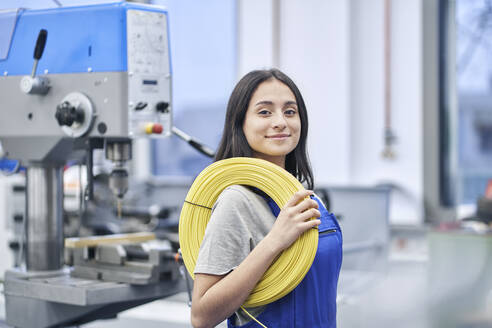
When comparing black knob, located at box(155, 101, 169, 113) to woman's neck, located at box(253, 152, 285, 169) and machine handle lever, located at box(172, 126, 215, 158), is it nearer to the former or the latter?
machine handle lever, located at box(172, 126, 215, 158)

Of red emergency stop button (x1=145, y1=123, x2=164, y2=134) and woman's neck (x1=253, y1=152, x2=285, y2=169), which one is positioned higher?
red emergency stop button (x1=145, y1=123, x2=164, y2=134)

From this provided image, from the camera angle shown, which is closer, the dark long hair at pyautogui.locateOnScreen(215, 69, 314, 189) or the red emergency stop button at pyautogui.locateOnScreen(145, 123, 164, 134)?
the dark long hair at pyautogui.locateOnScreen(215, 69, 314, 189)

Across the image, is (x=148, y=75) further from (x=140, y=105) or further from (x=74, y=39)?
(x=74, y=39)

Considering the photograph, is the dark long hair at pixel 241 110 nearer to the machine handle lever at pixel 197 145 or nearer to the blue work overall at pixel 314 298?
the blue work overall at pixel 314 298

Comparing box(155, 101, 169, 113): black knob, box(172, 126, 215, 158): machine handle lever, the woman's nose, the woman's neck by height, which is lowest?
the woman's neck

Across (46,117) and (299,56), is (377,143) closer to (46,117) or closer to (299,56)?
(299,56)

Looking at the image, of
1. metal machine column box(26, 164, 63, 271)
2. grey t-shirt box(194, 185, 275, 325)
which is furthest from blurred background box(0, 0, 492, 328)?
grey t-shirt box(194, 185, 275, 325)

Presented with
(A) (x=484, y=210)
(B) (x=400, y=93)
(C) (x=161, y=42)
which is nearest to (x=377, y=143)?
(B) (x=400, y=93)

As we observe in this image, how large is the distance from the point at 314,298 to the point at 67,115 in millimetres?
926

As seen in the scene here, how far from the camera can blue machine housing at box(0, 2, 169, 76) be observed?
1.76 meters

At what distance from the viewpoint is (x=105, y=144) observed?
6.11 ft

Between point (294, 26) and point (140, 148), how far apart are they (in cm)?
180

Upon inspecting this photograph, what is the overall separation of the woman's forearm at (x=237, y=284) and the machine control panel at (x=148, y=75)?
2.47 ft

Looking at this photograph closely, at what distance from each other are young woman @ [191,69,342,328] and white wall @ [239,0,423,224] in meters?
3.27
